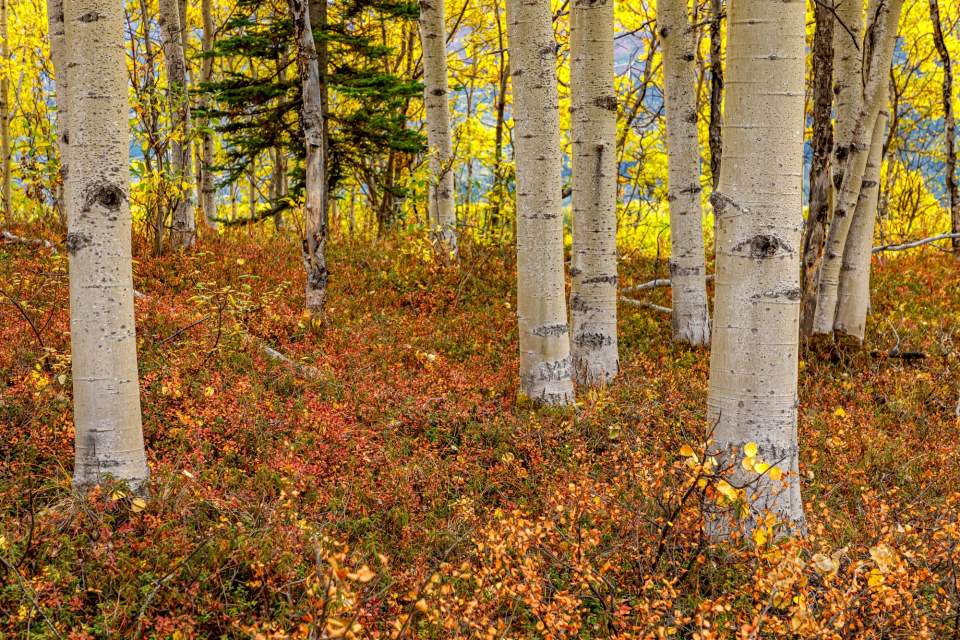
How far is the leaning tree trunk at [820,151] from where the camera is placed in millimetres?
7160

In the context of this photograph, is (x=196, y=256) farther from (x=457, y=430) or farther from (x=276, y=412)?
(x=457, y=430)

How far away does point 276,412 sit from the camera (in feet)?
18.5

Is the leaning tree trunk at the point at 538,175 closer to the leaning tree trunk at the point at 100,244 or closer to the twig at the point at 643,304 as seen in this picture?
the leaning tree trunk at the point at 100,244

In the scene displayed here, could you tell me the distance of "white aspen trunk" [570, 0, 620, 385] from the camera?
6.74 m

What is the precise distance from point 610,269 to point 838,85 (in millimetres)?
4054

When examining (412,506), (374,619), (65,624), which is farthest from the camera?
(412,506)

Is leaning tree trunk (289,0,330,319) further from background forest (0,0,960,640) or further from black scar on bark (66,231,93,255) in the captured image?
black scar on bark (66,231,93,255)

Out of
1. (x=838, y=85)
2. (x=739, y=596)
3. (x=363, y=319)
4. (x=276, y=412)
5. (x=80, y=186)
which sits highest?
(x=838, y=85)

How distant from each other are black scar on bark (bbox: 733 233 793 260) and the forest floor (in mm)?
1181

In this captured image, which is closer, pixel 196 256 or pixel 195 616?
pixel 195 616

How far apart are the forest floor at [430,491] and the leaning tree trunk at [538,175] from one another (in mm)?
834

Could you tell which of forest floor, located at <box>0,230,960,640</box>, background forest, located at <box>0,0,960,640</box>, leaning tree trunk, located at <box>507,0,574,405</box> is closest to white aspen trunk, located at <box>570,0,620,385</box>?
background forest, located at <box>0,0,960,640</box>

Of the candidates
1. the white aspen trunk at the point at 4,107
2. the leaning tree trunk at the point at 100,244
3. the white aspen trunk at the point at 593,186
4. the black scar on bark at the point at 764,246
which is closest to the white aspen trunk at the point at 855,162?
the white aspen trunk at the point at 593,186

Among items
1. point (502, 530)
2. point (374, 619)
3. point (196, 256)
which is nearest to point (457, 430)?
point (502, 530)
